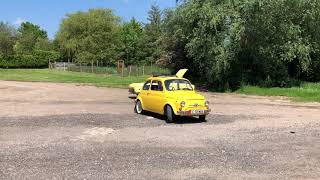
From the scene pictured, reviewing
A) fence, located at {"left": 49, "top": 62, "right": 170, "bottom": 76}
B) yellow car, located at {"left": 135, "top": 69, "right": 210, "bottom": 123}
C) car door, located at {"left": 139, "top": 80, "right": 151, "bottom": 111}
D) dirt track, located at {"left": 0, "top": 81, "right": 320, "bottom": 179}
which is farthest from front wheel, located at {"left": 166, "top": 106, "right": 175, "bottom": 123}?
fence, located at {"left": 49, "top": 62, "right": 170, "bottom": 76}

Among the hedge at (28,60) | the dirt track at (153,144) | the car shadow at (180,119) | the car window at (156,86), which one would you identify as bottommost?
the car shadow at (180,119)

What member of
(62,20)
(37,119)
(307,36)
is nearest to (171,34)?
(307,36)

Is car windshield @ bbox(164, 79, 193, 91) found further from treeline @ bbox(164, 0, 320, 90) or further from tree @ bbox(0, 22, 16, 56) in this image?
tree @ bbox(0, 22, 16, 56)

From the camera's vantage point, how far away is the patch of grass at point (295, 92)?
28.8 metres

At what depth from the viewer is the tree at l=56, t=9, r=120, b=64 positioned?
72125mm

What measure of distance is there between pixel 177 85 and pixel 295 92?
14423 mm

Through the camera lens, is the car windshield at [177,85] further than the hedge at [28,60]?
No

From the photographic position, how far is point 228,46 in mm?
32156

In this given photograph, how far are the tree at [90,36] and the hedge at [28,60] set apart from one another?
12.2 feet

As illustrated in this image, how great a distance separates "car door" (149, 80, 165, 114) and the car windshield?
283mm

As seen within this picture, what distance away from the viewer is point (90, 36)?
240 ft

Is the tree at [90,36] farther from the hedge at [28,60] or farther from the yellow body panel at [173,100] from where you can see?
the yellow body panel at [173,100]

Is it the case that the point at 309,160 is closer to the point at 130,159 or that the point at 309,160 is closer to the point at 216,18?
the point at 130,159

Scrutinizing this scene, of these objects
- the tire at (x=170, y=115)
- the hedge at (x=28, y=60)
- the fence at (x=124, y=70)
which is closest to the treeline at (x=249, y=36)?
the fence at (x=124, y=70)
